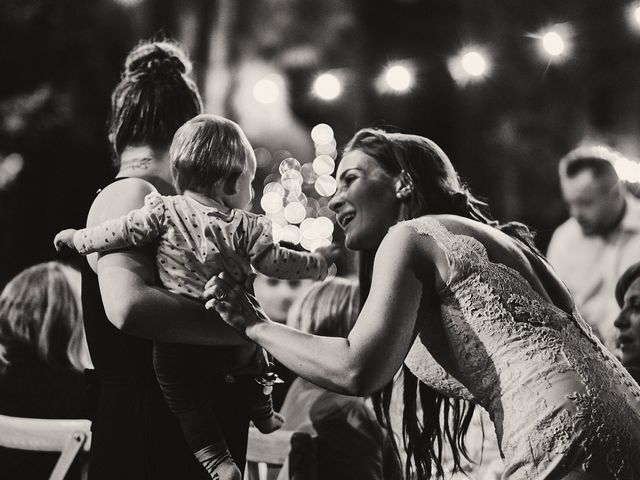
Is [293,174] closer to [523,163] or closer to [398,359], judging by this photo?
[523,163]

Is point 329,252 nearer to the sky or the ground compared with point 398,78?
nearer to the ground

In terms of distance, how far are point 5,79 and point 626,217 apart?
4583mm

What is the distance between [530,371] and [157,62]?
1.09m

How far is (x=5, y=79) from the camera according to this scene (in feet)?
18.4

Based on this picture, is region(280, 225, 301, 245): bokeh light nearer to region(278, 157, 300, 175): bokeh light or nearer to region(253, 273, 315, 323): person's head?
region(278, 157, 300, 175): bokeh light

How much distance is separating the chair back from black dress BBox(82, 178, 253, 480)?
630 mm

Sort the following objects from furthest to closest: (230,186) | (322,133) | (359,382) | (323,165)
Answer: (323,165)
(322,133)
(230,186)
(359,382)

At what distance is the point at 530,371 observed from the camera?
53.5 inches

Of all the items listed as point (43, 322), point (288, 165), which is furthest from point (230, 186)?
point (288, 165)

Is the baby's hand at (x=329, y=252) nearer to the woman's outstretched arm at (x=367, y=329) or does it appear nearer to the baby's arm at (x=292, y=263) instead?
the baby's arm at (x=292, y=263)

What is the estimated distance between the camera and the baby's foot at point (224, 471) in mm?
1377

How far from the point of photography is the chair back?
2.10 m

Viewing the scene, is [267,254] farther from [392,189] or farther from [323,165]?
[323,165]

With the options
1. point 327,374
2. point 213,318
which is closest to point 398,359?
point 327,374
